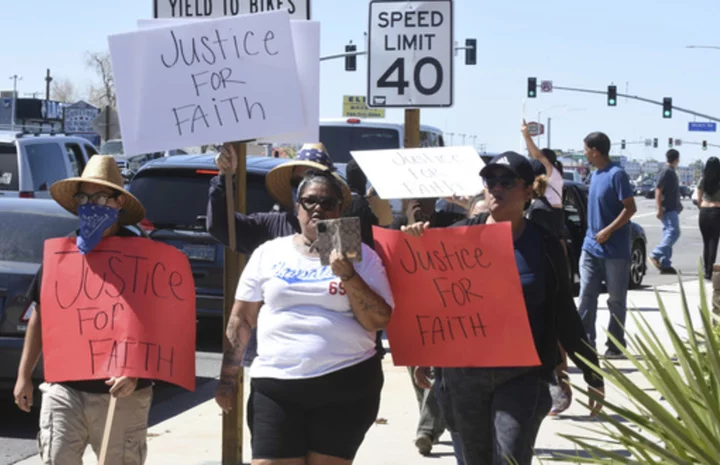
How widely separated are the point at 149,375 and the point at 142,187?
6.78 metres

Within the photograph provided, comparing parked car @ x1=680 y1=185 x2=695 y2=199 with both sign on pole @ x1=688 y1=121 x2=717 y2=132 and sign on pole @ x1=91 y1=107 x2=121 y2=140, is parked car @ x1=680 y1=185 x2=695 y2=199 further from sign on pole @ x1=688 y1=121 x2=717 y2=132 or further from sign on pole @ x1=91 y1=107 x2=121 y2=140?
sign on pole @ x1=91 y1=107 x2=121 y2=140

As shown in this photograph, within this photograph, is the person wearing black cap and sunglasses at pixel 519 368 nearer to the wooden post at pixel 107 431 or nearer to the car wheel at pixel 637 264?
the wooden post at pixel 107 431

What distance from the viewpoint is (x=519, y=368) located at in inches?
193

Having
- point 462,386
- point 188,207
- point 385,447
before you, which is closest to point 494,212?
point 462,386

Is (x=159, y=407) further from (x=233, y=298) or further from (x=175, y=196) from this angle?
(x=233, y=298)

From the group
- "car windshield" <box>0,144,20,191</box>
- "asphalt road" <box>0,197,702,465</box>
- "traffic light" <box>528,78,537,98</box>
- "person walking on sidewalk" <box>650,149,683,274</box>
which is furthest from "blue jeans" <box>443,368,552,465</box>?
"traffic light" <box>528,78,537,98</box>

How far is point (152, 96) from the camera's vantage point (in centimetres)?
526

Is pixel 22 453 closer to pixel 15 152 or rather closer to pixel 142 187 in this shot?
pixel 142 187

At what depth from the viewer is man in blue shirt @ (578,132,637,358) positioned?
10211 millimetres

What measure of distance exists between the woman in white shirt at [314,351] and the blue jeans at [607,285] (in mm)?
5920

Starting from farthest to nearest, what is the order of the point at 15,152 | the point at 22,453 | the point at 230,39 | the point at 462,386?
the point at 15,152 → the point at 22,453 → the point at 230,39 → the point at 462,386

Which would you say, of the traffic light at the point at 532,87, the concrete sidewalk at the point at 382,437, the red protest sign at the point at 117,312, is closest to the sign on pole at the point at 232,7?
the red protest sign at the point at 117,312

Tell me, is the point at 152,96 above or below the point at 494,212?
above

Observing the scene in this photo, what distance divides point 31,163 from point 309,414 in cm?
1178
